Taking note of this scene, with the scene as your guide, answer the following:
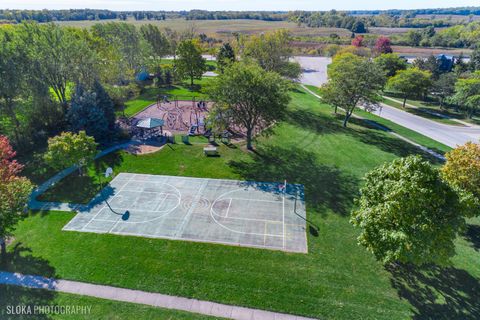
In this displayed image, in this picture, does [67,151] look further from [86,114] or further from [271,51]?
[271,51]

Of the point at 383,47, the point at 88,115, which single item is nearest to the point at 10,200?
the point at 88,115

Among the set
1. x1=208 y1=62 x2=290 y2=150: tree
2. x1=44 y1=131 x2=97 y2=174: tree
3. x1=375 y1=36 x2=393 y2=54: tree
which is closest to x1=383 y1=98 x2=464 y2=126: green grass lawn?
x1=208 y1=62 x2=290 y2=150: tree

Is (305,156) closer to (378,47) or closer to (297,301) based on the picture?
(297,301)

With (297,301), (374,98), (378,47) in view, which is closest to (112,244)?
(297,301)

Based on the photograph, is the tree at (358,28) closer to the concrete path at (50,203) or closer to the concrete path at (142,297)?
the concrete path at (50,203)

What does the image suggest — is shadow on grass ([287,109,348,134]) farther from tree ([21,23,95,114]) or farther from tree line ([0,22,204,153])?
tree ([21,23,95,114])

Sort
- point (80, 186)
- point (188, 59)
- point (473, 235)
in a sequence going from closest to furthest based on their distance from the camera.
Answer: point (473, 235), point (80, 186), point (188, 59)

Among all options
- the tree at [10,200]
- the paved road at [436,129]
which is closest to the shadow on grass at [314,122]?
the paved road at [436,129]

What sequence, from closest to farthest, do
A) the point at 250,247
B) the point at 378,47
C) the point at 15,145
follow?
the point at 250,247, the point at 15,145, the point at 378,47
